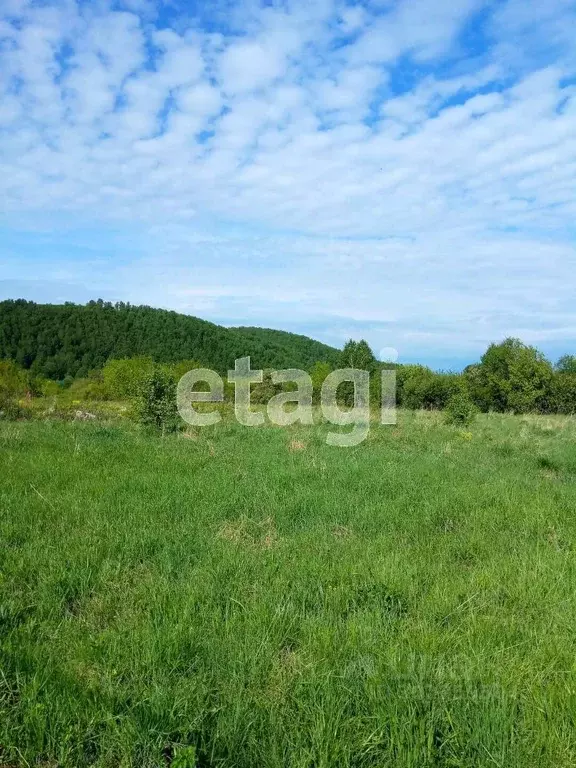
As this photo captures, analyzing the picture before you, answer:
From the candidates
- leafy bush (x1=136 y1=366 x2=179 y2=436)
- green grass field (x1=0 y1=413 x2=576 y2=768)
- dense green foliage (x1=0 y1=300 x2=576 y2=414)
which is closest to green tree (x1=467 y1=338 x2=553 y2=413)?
dense green foliage (x1=0 y1=300 x2=576 y2=414)

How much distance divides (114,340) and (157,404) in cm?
7107

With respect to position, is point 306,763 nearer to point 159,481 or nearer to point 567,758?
point 567,758

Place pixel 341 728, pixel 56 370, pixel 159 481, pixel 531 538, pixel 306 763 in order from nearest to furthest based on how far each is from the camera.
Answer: pixel 306 763 < pixel 341 728 < pixel 531 538 < pixel 159 481 < pixel 56 370

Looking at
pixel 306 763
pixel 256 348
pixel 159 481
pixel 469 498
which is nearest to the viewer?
pixel 306 763

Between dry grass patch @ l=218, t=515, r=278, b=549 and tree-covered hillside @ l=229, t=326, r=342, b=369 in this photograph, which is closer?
dry grass patch @ l=218, t=515, r=278, b=549

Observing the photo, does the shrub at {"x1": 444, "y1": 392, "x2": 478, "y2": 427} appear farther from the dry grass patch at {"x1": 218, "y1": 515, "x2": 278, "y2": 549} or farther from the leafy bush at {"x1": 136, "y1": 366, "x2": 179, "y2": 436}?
the dry grass patch at {"x1": 218, "y1": 515, "x2": 278, "y2": 549}

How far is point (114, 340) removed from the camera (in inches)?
3162

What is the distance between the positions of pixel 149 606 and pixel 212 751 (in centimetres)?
139

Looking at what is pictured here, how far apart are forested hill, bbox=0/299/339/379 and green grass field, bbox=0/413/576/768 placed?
61245 mm

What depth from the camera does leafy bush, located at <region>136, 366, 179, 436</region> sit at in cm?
1346

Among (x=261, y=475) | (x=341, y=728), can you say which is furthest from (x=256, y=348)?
(x=341, y=728)

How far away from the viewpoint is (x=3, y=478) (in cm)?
683

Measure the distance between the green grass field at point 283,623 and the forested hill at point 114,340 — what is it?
6124cm

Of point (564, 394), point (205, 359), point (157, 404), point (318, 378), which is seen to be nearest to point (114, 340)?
point (205, 359)
